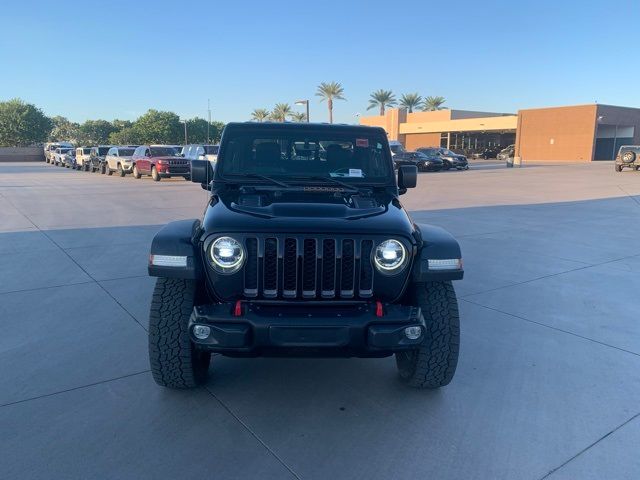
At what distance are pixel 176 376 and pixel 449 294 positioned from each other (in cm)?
195

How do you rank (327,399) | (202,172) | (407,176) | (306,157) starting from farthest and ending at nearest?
(407,176)
(202,172)
(306,157)
(327,399)

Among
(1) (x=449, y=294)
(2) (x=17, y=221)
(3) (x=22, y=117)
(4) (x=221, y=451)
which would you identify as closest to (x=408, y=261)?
(1) (x=449, y=294)

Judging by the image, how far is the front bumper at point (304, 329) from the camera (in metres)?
2.87

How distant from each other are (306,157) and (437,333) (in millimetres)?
1894

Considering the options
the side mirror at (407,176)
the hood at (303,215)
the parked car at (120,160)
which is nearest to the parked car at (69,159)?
the parked car at (120,160)

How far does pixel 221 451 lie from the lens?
114 inches

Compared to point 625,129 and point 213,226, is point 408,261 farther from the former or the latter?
point 625,129

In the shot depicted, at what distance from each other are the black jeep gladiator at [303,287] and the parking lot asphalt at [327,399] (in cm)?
36

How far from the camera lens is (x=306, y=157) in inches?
170

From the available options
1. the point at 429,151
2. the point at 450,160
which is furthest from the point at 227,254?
the point at 450,160

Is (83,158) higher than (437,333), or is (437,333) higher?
(83,158)

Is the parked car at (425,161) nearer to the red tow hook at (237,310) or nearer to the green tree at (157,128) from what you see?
the red tow hook at (237,310)

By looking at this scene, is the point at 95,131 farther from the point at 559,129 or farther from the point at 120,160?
the point at 559,129

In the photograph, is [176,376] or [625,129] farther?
[625,129]
